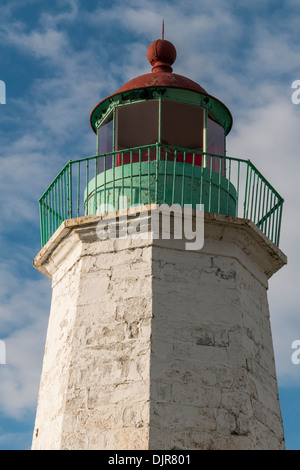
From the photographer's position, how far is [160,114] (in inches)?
350

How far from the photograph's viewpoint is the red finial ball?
9.65 metres

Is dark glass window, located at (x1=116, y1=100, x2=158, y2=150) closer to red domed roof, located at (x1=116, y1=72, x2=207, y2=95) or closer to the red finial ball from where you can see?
red domed roof, located at (x1=116, y1=72, x2=207, y2=95)

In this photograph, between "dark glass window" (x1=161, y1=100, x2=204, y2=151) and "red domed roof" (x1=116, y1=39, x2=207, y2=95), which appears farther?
"dark glass window" (x1=161, y1=100, x2=204, y2=151)

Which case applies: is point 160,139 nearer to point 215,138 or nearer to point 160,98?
point 160,98

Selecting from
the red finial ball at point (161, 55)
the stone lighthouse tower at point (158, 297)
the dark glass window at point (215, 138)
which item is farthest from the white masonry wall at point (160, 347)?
the red finial ball at point (161, 55)

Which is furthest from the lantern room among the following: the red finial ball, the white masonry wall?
the white masonry wall

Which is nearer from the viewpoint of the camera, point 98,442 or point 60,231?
point 98,442

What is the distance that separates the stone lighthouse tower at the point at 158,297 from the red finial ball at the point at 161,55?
52 centimetres

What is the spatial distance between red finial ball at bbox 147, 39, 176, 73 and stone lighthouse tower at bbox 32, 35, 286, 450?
20.5 inches

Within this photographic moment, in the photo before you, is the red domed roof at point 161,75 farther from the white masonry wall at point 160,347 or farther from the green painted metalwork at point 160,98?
the white masonry wall at point 160,347

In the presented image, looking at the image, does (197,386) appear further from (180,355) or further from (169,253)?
(169,253)

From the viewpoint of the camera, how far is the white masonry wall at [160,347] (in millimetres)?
7480

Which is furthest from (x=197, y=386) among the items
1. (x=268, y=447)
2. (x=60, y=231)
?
(x=60, y=231)
